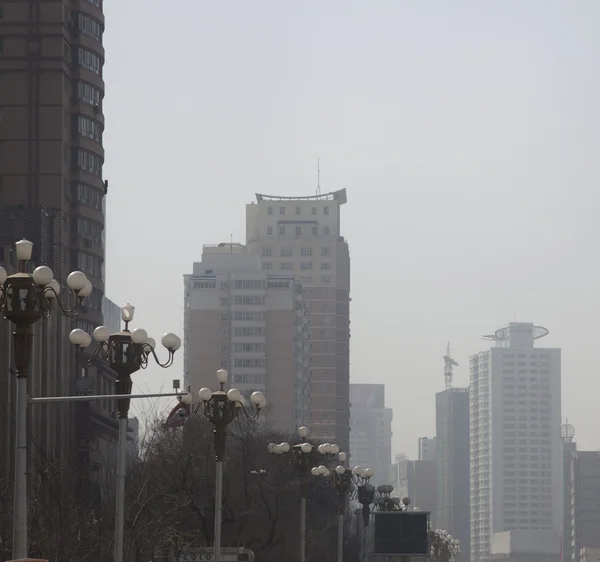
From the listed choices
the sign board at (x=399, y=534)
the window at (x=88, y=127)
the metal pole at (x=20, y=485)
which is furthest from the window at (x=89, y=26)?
the metal pole at (x=20, y=485)

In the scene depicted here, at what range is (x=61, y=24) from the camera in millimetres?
94188

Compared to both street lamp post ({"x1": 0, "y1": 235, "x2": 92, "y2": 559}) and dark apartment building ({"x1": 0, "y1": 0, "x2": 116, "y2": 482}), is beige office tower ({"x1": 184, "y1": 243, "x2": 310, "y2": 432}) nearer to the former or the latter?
dark apartment building ({"x1": 0, "y1": 0, "x2": 116, "y2": 482})

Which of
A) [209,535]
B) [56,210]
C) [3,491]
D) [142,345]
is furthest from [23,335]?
[56,210]

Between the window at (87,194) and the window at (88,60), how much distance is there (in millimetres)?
6807

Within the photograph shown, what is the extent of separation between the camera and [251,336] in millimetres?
192125

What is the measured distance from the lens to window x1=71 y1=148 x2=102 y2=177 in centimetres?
9650

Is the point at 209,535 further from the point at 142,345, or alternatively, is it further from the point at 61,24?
the point at 61,24

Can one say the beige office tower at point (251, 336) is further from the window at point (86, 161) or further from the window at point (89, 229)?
the window at point (86, 161)

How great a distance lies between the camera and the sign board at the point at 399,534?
69.1 m

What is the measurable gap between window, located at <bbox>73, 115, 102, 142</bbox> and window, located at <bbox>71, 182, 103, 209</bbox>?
291 cm

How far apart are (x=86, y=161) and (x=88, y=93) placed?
397 centimetres

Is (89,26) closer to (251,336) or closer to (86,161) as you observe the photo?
(86,161)

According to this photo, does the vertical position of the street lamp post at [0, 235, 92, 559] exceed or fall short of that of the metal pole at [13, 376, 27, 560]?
it exceeds it

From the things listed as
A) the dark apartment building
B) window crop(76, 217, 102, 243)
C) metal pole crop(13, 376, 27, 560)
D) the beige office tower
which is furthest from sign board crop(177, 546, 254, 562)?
the beige office tower
